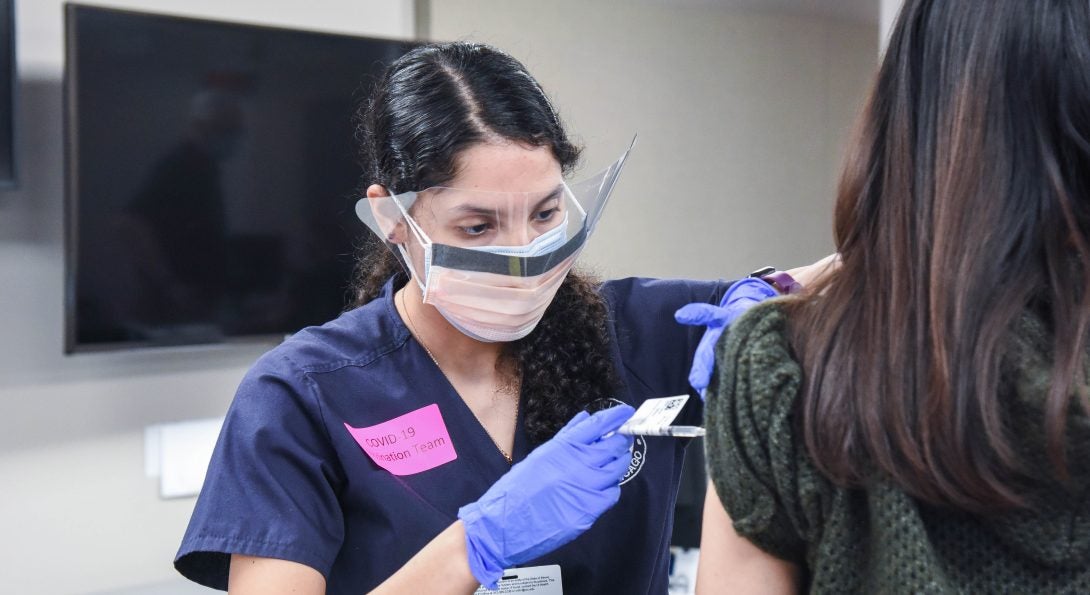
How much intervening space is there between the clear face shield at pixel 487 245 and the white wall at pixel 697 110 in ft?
5.00

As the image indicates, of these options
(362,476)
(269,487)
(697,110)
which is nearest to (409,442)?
(362,476)

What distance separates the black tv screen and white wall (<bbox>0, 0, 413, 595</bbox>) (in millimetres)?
134

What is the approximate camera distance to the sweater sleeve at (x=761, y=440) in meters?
0.71

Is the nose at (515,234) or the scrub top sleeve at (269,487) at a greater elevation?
the nose at (515,234)

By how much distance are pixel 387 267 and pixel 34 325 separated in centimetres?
111

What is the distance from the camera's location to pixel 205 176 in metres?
2.18

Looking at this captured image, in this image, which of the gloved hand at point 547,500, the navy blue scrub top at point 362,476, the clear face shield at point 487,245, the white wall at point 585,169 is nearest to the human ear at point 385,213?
the clear face shield at point 487,245

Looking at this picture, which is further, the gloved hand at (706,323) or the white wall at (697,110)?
the white wall at (697,110)

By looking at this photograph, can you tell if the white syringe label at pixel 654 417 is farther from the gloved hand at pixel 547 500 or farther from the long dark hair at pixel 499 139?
the long dark hair at pixel 499 139

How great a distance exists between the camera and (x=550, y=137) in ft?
4.16

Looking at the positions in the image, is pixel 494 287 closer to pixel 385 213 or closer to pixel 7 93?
pixel 385 213

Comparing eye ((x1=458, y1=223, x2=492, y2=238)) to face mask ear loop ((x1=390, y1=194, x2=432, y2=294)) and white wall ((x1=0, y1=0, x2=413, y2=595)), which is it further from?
white wall ((x1=0, y1=0, x2=413, y2=595))

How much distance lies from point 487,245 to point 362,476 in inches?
13.0

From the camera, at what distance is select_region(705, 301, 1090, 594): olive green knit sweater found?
65 cm
